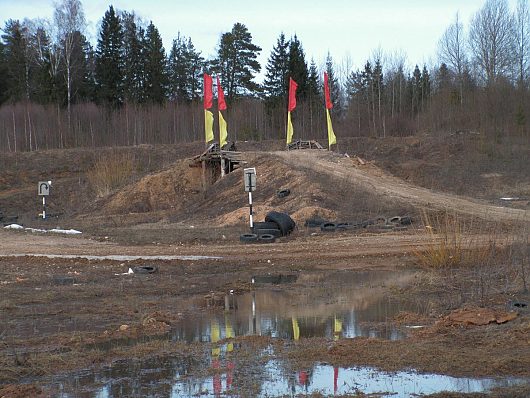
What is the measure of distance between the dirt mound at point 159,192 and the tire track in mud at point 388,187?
227 inches

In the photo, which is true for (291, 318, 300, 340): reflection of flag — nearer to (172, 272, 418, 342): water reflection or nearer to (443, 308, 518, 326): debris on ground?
(172, 272, 418, 342): water reflection

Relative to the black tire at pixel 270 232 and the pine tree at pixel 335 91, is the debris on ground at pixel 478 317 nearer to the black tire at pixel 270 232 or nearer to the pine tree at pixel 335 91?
the black tire at pixel 270 232

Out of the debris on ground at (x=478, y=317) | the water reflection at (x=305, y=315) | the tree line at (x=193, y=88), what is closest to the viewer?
the debris on ground at (x=478, y=317)

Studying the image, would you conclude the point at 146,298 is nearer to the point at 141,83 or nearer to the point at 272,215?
the point at 272,215

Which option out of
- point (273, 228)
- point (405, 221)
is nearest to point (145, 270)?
point (273, 228)

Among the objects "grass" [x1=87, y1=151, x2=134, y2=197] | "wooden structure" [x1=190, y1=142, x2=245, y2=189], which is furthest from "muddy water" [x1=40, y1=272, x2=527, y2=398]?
"grass" [x1=87, y1=151, x2=134, y2=197]

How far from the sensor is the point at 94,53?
8169 centimetres

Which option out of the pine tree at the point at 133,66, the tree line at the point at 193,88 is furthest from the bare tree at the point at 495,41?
the pine tree at the point at 133,66

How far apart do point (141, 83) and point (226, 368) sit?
245 ft

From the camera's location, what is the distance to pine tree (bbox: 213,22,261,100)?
8212 centimetres

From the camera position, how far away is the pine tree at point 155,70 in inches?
3130

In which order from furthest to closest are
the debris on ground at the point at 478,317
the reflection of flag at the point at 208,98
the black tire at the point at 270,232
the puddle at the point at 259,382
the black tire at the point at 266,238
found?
the reflection of flag at the point at 208,98 < the black tire at the point at 270,232 < the black tire at the point at 266,238 < the debris on ground at the point at 478,317 < the puddle at the point at 259,382

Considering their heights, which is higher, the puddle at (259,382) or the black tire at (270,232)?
the black tire at (270,232)

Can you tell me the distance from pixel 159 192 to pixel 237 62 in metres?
43.0
